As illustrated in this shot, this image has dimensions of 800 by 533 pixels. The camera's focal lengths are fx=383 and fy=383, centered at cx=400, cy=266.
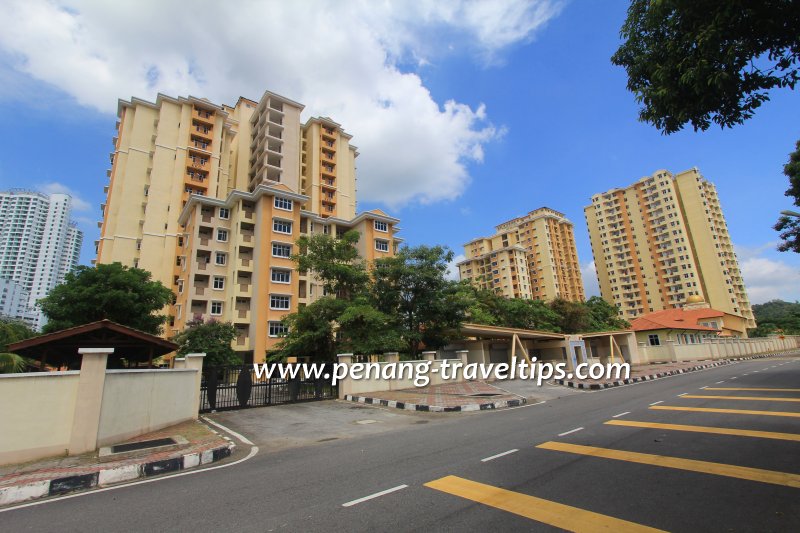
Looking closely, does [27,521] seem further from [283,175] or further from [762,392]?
[283,175]

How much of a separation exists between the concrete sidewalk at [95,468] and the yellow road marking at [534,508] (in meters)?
4.50

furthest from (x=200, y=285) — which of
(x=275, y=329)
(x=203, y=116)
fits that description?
(x=203, y=116)

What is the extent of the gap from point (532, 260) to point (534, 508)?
324 feet

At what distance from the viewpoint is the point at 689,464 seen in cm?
502

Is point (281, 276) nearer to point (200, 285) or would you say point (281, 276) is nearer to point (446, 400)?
point (200, 285)

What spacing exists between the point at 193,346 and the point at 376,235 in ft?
73.2

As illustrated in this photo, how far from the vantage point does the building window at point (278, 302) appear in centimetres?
3536

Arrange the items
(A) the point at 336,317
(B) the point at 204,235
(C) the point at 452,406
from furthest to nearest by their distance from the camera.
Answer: (B) the point at 204,235 < (A) the point at 336,317 < (C) the point at 452,406

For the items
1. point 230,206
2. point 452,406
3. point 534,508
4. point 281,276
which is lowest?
point 534,508

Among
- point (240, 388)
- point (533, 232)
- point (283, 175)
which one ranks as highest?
point (533, 232)

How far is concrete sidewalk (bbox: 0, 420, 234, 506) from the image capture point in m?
5.20

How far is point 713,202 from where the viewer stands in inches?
3580

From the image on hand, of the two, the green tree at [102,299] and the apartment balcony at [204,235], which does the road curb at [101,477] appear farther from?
the apartment balcony at [204,235]

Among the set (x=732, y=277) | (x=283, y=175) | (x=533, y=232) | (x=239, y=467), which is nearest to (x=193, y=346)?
(x=239, y=467)
